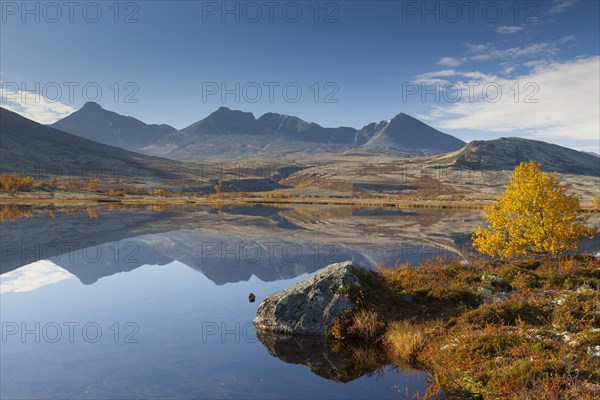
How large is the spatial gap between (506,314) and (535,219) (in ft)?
30.0

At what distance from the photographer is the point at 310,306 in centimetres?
1603

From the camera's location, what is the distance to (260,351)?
563 inches

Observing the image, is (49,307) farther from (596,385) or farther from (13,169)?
(13,169)

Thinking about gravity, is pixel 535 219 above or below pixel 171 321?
above

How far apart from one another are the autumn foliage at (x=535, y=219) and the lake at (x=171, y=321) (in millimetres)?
10393

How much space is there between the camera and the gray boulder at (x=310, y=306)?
15555mm

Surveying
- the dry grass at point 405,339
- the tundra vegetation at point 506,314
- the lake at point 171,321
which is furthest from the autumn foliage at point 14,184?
the dry grass at point 405,339

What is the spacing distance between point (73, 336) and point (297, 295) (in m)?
8.88

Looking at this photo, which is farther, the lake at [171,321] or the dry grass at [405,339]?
the dry grass at [405,339]

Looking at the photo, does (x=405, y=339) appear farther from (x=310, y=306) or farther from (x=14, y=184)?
(x=14, y=184)

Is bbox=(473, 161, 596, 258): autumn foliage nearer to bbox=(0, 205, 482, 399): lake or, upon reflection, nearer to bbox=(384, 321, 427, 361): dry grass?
bbox=(384, 321, 427, 361): dry grass


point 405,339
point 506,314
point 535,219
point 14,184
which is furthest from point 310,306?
point 14,184

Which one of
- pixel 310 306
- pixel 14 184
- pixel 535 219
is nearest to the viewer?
pixel 310 306

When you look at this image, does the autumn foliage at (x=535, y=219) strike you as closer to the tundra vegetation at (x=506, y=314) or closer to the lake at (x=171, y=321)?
the tundra vegetation at (x=506, y=314)
